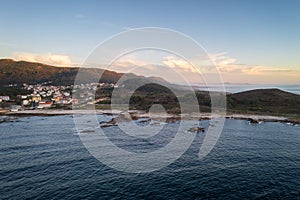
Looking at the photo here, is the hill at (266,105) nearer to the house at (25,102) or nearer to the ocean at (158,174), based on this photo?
the ocean at (158,174)

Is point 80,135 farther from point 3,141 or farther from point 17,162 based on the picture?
point 17,162

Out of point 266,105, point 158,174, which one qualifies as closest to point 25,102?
point 158,174

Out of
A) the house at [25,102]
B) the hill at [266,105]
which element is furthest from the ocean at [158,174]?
the house at [25,102]

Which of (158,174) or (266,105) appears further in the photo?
(266,105)

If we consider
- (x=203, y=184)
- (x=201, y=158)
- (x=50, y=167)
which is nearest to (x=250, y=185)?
(x=203, y=184)

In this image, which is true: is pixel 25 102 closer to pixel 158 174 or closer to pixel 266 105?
pixel 158 174

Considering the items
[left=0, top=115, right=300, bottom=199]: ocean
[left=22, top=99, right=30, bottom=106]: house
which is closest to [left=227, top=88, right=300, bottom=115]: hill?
[left=0, top=115, right=300, bottom=199]: ocean

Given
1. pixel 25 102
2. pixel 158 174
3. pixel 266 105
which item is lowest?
pixel 158 174

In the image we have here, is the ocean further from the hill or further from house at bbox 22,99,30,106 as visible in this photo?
house at bbox 22,99,30,106
